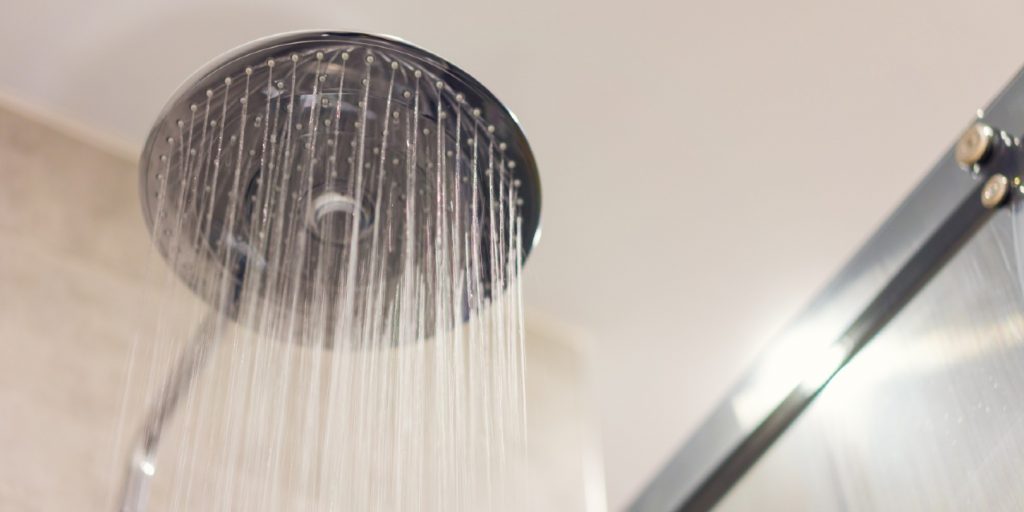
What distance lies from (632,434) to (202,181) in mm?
892

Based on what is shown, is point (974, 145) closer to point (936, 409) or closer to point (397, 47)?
point (936, 409)

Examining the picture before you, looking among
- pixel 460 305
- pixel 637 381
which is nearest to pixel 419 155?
pixel 460 305

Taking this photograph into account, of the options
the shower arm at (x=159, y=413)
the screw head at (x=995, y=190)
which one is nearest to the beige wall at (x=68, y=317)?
the shower arm at (x=159, y=413)

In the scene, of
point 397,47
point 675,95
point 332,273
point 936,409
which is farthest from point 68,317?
point 936,409

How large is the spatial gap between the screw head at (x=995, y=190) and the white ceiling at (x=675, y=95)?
0.40 m

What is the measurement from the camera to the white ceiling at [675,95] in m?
1.16

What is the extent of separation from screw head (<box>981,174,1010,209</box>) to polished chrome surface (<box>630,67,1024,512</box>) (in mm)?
21

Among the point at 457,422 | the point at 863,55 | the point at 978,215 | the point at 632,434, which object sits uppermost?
the point at 863,55

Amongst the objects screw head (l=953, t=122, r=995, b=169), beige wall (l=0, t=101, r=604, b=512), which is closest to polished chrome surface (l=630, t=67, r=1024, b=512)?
screw head (l=953, t=122, r=995, b=169)

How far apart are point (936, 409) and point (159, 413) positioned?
67 centimetres

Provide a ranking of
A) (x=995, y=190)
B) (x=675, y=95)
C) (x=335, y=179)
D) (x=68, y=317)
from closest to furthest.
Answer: (x=995, y=190), (x=335, y=179), (x=68, y=317), (x=675, y=95)

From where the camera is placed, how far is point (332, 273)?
102 cm

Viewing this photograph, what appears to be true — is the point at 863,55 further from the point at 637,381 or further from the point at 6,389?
the point at 6,389

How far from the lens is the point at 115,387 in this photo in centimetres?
111
